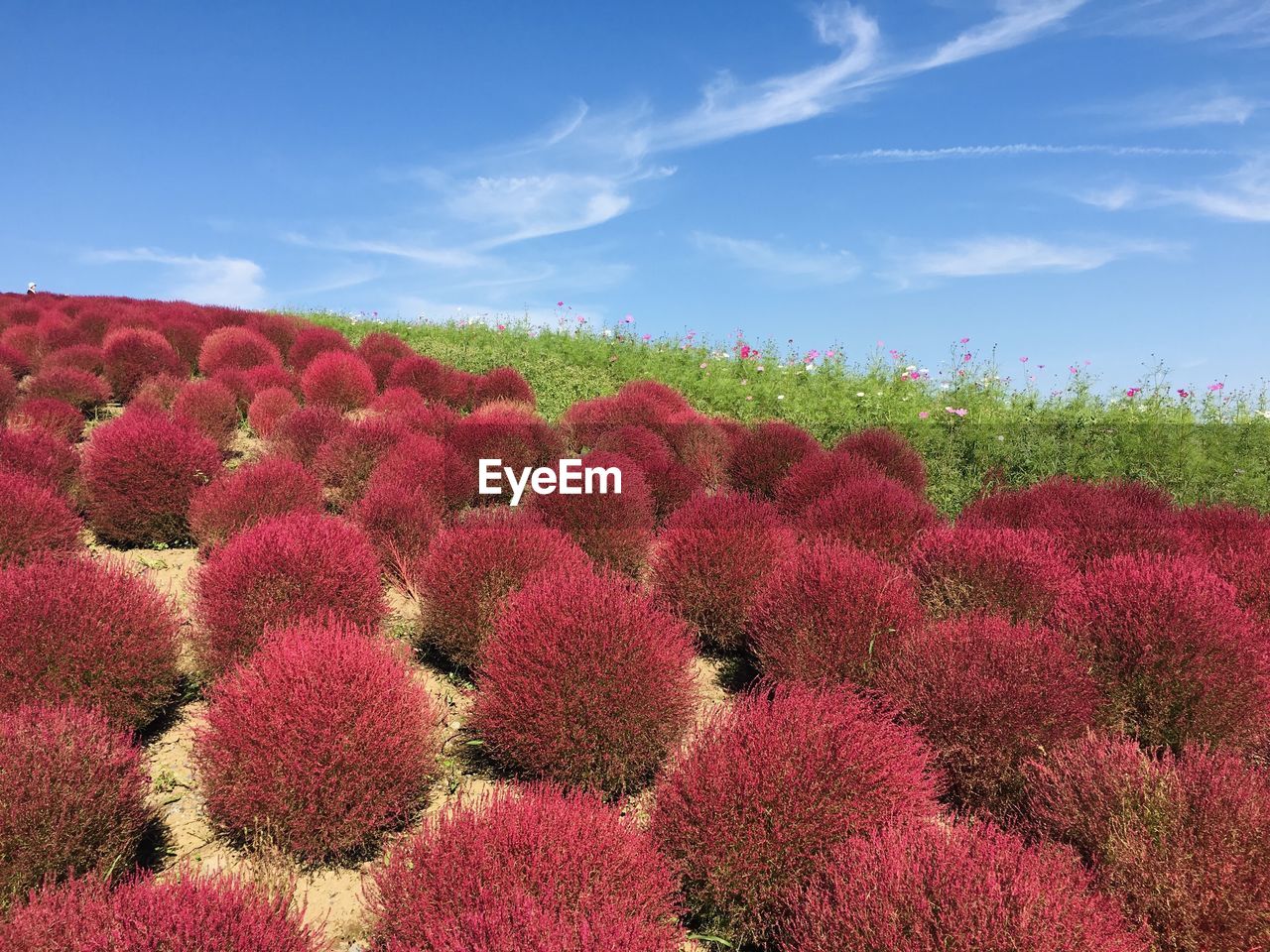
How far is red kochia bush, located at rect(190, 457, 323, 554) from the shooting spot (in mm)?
5574

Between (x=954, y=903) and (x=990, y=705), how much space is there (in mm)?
1408

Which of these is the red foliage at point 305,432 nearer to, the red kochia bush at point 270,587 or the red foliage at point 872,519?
the red kochia bush at point 270,587

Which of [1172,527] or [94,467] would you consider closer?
Answer: [1172,527]

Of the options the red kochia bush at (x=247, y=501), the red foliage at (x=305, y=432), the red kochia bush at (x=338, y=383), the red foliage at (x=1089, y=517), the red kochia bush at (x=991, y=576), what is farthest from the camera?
the red kochia bush at (x=338, y=383)

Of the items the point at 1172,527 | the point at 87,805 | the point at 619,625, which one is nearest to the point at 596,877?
the point at 619,625

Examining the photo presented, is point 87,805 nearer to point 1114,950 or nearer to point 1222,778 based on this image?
point 1114,950

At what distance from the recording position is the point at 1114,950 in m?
2.08

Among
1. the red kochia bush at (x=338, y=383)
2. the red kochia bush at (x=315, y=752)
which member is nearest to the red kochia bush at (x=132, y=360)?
the red kochia bush at (x=338, y=383)

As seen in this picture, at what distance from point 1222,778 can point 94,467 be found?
7227 mm

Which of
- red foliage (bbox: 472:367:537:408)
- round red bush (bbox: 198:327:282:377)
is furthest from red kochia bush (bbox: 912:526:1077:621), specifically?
round red bush (bbox: 198:327:282:377)

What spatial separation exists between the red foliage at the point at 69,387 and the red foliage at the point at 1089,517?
10101 mm

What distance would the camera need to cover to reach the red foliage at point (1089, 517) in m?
5.20

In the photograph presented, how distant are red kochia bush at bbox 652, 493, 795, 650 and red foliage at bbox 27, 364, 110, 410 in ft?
27.7

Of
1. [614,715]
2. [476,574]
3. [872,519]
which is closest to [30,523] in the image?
[476,574]
